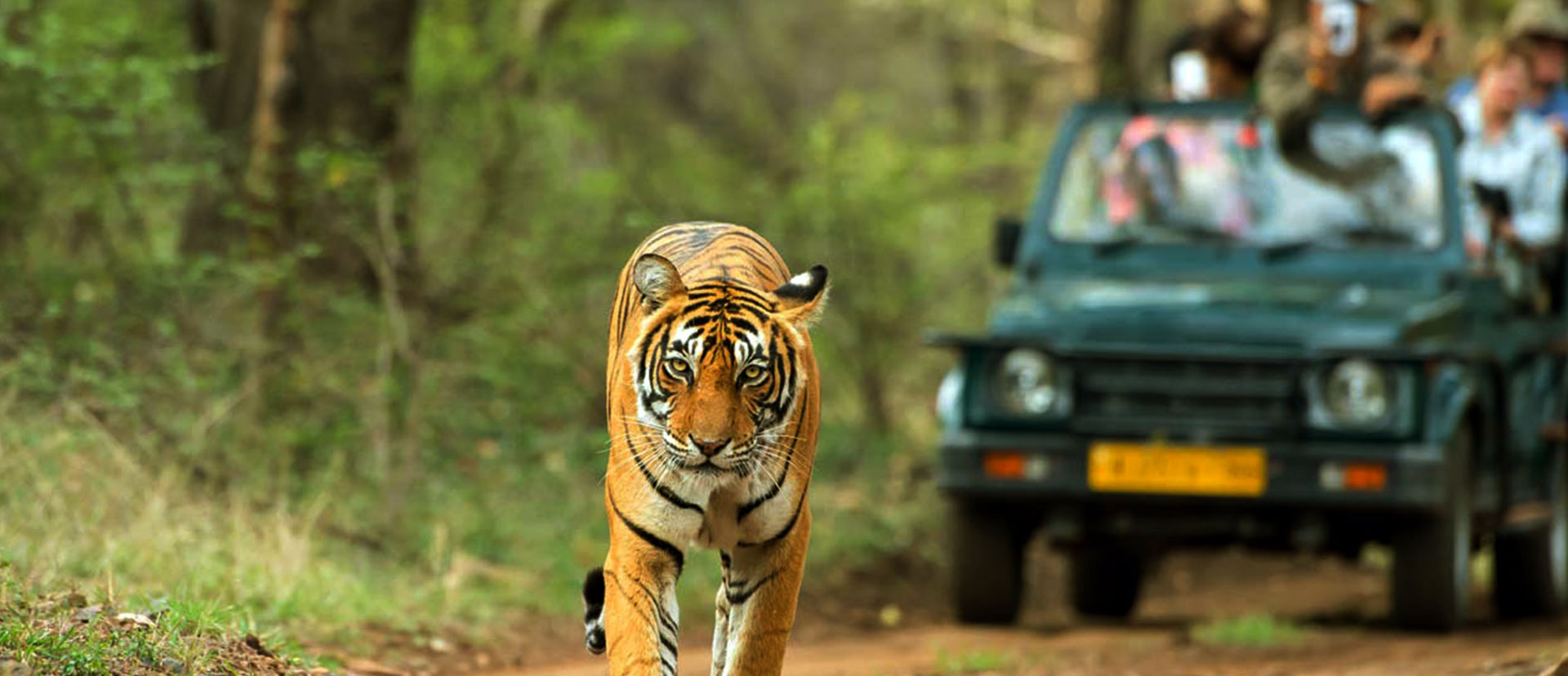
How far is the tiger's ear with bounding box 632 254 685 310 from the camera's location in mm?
5281

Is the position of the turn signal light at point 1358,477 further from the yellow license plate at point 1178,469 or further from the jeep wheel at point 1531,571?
the jeep wheel at point 1531,571

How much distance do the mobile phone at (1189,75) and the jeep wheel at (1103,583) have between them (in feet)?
7.29

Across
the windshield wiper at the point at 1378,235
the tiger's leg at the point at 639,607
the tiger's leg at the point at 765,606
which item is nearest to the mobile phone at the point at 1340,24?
the windshield wiper at the point at 1378,235

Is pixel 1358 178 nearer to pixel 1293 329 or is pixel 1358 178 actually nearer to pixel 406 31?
pixel 1293 329

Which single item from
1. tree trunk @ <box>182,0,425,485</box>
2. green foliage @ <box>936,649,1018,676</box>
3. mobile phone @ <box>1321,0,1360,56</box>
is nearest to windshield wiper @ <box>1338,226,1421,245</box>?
mobile phone @ <box>1321,0,1360,56</box>

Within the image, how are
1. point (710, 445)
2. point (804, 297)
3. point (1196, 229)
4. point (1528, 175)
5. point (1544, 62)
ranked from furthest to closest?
1. point (1544, 62)
2. point (1528, 175)
3. point (1196, 229)
4. point (804, 297)
5. point (710, 445)

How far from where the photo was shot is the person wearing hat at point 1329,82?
945 cm

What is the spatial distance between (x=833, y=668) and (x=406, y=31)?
427cm

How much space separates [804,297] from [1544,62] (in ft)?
23.5

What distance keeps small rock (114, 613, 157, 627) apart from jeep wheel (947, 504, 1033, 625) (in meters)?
4.03

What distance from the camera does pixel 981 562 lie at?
29.1 ft

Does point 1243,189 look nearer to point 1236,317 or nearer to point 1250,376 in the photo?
point 1236,317

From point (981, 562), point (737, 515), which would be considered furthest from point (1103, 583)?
point (737, 515)

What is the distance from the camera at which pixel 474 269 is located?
1042 cm
